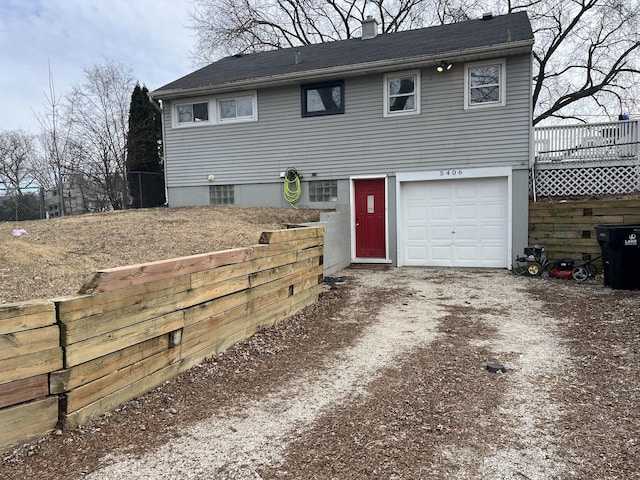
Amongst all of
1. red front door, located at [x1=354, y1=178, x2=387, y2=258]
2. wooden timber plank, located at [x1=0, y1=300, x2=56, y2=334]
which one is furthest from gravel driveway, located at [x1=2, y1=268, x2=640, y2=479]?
red front door, located at [x1=354, y1=178, x2=387, y2=258]

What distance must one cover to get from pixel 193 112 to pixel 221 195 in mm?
2529

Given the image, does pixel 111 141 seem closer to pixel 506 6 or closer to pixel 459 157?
pixel 459 157

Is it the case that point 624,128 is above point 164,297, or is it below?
above

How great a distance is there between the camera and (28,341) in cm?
258

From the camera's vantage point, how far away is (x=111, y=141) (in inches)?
745

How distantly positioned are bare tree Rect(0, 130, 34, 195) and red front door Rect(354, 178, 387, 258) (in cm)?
1947

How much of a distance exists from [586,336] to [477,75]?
23.3 feet

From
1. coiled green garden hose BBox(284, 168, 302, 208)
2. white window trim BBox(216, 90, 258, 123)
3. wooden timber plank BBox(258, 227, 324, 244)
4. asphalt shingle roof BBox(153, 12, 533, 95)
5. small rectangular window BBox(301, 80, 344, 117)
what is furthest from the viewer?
white window trim BBox(216, 90, 258, 123)

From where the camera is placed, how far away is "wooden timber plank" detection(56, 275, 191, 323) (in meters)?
2.76

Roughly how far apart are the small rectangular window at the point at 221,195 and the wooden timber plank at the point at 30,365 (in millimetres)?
10057

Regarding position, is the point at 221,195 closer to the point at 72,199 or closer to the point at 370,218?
the point at 370,218

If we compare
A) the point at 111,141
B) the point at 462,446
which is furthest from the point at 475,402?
the point at 111,141

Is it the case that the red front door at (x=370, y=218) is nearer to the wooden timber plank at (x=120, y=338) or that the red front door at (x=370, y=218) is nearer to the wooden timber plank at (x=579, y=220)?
the wooden timber plank at (x=579, y=220)

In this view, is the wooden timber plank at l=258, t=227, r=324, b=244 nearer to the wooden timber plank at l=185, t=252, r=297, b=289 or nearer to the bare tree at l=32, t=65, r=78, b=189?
the wooden timber plank at l=185, t=252, r=297, b=289
